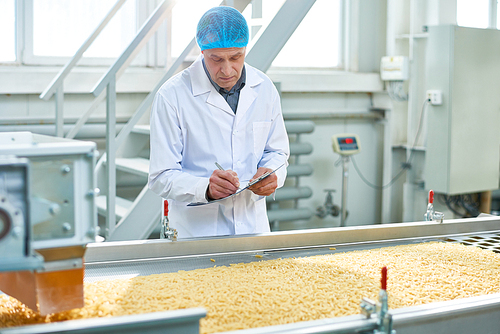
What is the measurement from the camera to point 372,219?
488 centimetres

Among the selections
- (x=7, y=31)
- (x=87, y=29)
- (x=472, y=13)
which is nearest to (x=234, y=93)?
(x=87, y=29)

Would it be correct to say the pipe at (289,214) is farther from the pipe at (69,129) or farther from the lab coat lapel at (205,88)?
the lab coat lapel at (205,88)

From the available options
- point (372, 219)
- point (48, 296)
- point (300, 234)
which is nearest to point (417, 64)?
point (372, 219)

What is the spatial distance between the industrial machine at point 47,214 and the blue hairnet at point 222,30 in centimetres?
86

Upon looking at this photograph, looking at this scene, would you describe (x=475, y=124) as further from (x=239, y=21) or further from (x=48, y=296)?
(x=48, y=296)

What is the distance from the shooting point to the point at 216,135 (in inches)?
69.0

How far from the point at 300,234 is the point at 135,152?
219 cm

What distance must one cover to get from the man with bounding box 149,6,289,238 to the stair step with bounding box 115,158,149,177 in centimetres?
118

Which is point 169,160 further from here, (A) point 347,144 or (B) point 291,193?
(A) point 347,144

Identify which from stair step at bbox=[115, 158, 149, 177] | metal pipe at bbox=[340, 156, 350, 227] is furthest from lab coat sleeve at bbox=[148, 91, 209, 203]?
metal pipe at bbox=[340, 156, 350, 227]

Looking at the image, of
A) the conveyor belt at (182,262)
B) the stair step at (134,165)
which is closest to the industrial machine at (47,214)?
the conveyor belt at (182,262)

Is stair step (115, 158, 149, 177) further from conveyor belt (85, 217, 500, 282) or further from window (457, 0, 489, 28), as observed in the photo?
window (457, 0, 489, 28)

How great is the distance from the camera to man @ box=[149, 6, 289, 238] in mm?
1657

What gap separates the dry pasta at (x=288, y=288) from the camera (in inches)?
41.3
